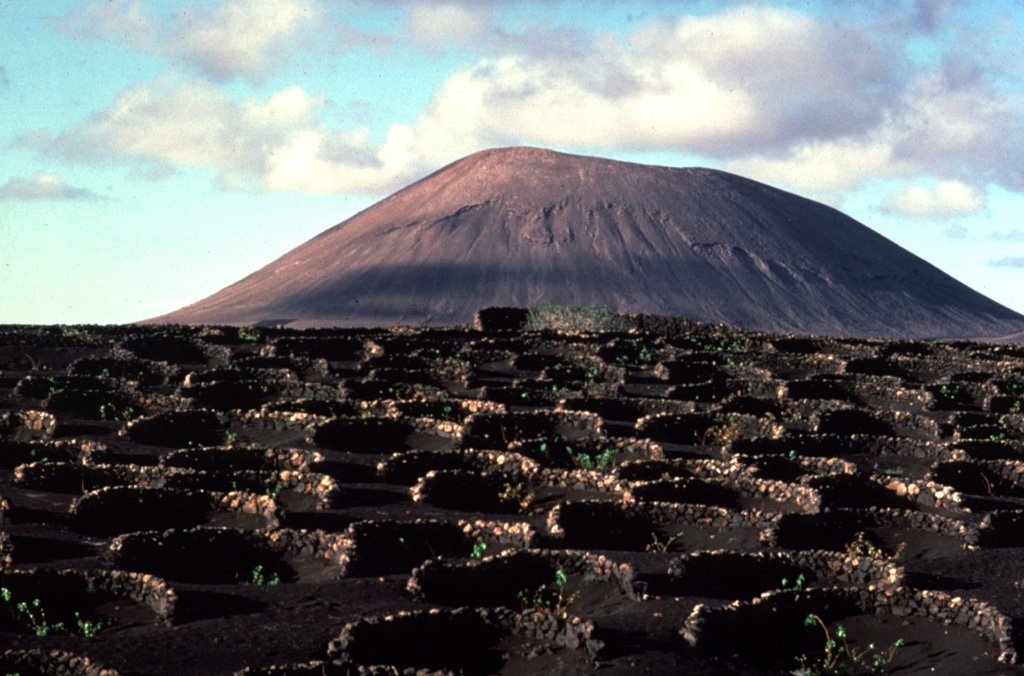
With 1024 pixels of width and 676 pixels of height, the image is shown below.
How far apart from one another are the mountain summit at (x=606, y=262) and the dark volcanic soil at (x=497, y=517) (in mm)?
102018

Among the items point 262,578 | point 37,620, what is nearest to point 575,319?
point 262,578

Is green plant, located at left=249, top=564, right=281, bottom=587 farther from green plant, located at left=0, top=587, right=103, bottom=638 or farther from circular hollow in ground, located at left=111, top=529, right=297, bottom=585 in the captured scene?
green plant, located at left=0, top=587, right=103, bottom=638

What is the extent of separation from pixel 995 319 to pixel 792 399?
136030 millimetres

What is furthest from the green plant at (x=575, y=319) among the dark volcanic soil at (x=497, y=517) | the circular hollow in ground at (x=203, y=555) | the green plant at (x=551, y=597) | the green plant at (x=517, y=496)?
the green plant at (x=551, y=597)

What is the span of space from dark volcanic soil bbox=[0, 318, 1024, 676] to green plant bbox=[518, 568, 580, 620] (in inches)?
2.3

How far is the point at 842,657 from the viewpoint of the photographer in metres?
12.3

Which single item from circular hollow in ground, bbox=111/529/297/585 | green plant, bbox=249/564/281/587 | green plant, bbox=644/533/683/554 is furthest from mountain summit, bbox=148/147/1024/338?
green plant, bbox=249/564/281/587

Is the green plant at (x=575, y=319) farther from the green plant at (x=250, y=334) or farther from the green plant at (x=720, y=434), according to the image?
the green plant at (x=720, y=434)

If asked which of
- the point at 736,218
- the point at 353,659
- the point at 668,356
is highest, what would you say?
the point at 736,218

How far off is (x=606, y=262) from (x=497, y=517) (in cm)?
13290

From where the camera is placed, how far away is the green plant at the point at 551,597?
13273mm

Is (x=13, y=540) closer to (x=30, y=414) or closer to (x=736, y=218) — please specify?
(x=30, y=414)

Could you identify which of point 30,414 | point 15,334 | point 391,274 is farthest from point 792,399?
point 391,274

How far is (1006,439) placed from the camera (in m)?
24.7
